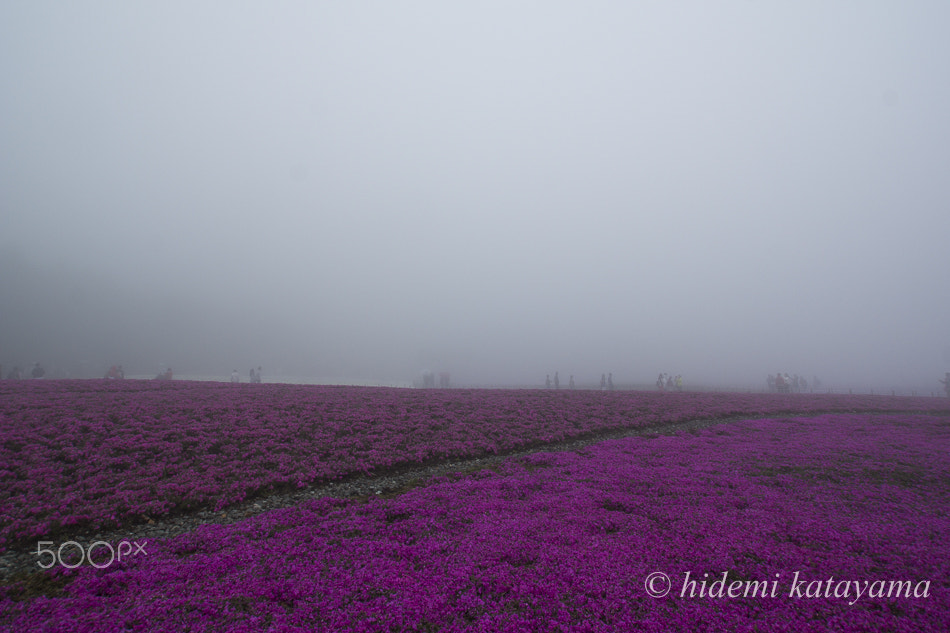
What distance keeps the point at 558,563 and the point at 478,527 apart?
2707mm

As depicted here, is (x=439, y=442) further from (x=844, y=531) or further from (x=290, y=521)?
(x=844, y=531)

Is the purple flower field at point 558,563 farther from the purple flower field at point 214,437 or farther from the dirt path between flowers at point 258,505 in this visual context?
the purple flower field at point 214,437

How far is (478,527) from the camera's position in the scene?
35.1ft

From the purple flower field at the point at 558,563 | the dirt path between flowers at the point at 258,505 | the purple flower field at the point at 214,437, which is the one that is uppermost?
the purple flower field at the point at 214,437

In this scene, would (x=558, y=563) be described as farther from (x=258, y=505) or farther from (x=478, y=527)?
(x=258, y=505)

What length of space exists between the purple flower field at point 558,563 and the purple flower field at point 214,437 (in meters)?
3.20

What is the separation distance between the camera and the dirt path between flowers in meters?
8.34

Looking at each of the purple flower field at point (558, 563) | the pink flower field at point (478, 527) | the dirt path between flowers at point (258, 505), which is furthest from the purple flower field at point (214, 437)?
the purple flower field at point (558, 563)

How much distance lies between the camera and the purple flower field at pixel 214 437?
12.1m

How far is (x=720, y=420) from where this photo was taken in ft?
94.7

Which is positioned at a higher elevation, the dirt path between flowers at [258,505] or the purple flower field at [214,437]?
the purple flower field at [214,437]

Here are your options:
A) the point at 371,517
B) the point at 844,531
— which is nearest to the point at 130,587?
the point at 371,517

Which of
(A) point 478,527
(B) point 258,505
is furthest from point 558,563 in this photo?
(B) point 258,505

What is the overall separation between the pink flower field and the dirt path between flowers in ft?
0.96
